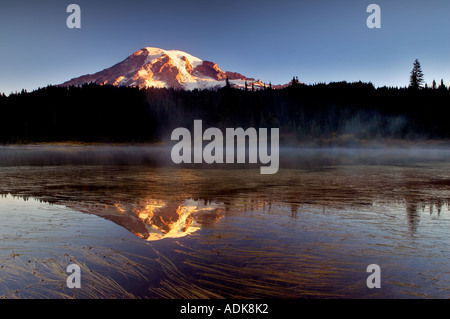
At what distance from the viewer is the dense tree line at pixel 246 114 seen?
14812 centimetres

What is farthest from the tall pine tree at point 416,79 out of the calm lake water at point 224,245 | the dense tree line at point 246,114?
the calm lake water at point 224,245

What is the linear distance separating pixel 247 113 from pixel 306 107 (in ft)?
115

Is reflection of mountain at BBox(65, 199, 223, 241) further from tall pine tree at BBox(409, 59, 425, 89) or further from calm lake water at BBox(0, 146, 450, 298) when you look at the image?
tall pine tree at BBox(409, 59, 425, 89)

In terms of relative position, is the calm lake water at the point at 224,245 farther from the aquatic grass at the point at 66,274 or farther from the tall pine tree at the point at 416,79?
the tall pine tree at the point at 416,79

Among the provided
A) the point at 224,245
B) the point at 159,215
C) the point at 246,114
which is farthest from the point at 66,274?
the point at 246,114

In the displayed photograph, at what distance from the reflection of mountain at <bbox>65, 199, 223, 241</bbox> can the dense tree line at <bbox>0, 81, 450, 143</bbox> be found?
133457 mm

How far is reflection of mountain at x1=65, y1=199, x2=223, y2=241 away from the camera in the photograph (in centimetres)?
1184

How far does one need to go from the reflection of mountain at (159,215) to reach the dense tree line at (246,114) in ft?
438

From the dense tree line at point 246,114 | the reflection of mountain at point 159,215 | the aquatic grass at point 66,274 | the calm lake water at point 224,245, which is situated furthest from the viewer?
the dense tree line at point 246,114

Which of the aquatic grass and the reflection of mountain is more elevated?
the reflection of mountain

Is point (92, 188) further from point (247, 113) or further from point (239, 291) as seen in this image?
point (247, 113)

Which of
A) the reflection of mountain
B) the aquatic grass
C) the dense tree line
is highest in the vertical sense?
the dense tree line

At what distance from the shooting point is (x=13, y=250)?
9.58 meters

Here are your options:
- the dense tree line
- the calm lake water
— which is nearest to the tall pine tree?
the dense tree line
